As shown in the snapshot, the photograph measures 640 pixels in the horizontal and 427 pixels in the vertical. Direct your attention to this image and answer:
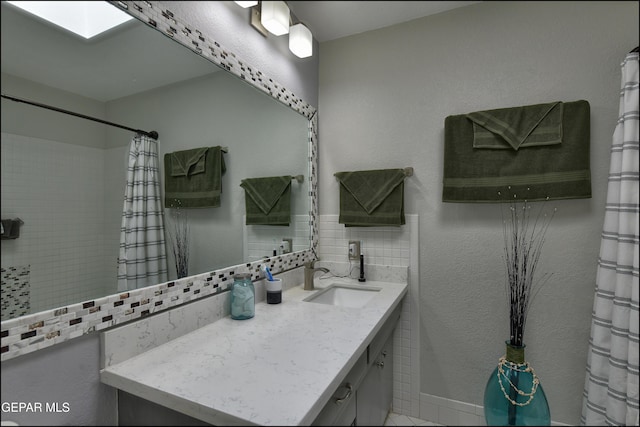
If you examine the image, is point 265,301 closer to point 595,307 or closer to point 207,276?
point 207,276

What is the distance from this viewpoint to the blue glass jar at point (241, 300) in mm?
1073

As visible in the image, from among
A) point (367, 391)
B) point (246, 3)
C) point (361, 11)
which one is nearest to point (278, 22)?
point (246, 3)

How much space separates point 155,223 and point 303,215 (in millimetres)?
910

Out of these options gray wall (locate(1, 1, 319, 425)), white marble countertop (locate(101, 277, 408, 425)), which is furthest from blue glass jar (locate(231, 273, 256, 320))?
gray wall (locate(1, 1, 319, 425))

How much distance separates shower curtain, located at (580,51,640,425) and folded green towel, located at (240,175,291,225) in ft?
4.51

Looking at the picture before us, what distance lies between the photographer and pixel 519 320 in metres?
1.32

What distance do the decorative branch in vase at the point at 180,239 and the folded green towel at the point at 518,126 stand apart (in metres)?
1.30

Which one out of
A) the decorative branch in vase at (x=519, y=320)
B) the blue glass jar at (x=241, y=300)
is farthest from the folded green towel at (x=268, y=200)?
the decorative branch in vase at (x=519, y=320)

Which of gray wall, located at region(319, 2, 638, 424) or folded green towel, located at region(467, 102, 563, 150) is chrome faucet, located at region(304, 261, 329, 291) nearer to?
gray wall, located at region(319, 2, 638, 424)

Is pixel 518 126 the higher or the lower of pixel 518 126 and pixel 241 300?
the higher

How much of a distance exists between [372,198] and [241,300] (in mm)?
882

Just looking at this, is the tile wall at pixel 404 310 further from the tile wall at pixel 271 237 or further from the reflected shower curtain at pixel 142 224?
the reflected shower curtain at pixel 142 224

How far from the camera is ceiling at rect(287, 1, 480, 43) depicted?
101 cm

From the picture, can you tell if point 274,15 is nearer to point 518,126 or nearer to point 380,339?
point 518,126
